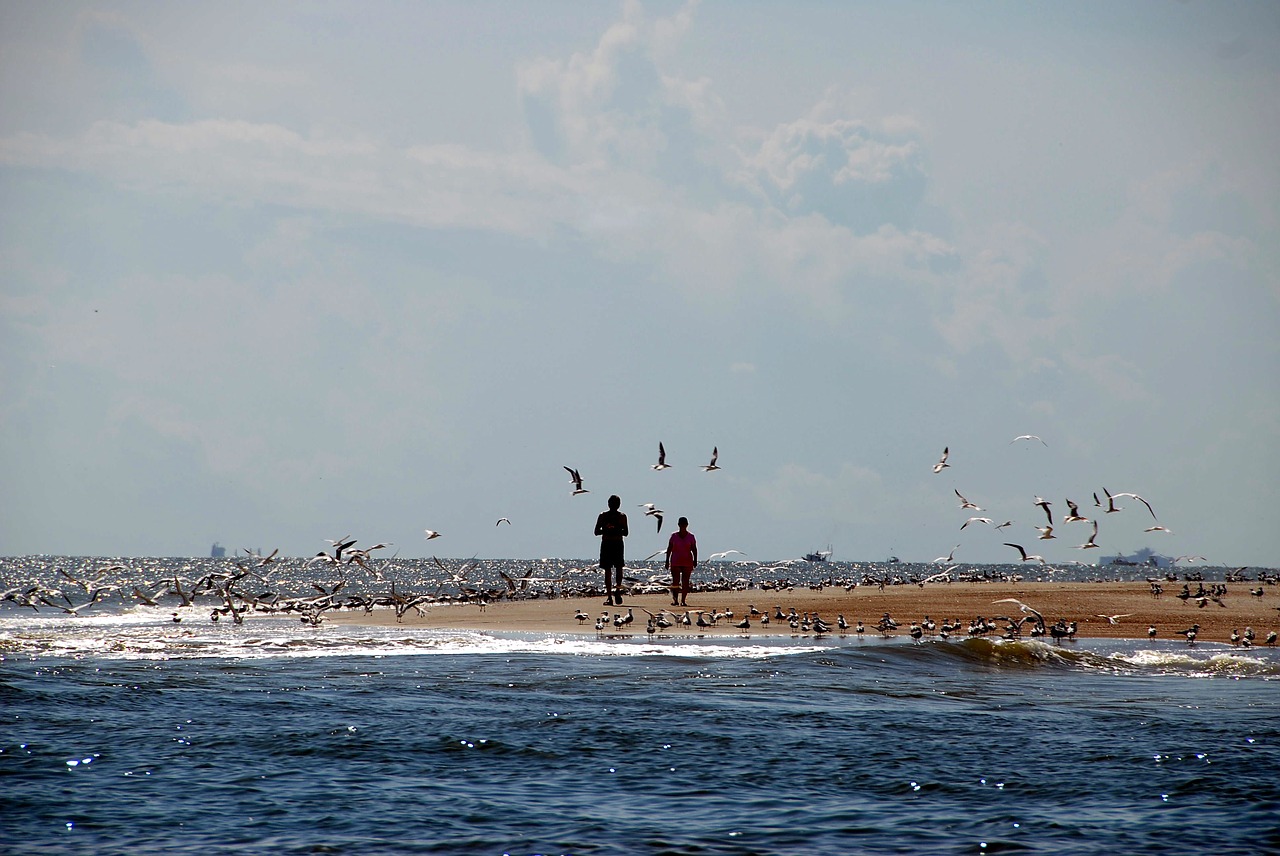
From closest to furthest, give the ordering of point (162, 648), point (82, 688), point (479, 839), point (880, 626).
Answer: point (479, 839)
point (82, 688)
point (162, 648)
point (880, 626)

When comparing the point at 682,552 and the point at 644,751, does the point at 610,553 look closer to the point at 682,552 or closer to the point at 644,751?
the point at 682,552

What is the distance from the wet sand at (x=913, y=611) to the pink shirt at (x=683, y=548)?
3.30 ft

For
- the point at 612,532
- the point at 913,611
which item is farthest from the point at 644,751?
the point at 913,611

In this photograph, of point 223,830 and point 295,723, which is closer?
point 223,830

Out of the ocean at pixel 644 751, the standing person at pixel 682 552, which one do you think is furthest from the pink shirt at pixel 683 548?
the ocean at pixel 644 751

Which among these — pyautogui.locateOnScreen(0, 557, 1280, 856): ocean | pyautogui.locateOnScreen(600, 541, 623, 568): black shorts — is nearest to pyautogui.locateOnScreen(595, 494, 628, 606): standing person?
pyautogui.locateOnScreen(600, 541, 623, 568): black shorts

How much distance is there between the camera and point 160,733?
11.1 m

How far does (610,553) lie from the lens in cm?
2316

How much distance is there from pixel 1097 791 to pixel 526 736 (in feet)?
17.1

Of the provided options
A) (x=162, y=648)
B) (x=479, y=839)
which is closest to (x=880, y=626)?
(x=162, y=648)

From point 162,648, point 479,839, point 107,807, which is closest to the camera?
point 479,839

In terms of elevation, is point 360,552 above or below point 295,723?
above

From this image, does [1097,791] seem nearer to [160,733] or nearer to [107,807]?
[107,807]

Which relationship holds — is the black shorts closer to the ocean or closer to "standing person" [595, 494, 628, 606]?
"standing person" [595, 494, 628, 606]
